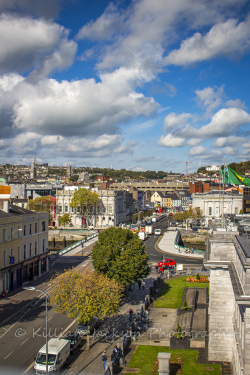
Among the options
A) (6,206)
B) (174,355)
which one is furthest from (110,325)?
(6,206)

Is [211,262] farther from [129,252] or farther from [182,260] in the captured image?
[182,260]

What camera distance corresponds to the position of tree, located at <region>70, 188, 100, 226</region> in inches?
4013

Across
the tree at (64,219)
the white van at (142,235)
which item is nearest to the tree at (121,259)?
the white van at (142,235)

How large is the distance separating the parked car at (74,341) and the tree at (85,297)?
118 cm

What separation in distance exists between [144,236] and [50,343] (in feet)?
189

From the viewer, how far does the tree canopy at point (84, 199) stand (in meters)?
102

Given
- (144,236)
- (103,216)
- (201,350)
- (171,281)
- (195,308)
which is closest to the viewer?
(201,350)

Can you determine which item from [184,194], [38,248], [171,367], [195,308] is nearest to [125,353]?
[171,367]

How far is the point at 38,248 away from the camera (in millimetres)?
48781

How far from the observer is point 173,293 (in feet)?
135

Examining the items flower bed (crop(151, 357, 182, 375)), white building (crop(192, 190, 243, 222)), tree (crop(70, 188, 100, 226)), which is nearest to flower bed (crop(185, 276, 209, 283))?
flower bed (crop(151, 357, 182, 375))

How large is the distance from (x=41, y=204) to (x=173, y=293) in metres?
73.7

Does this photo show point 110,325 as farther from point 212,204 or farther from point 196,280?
point 212,204

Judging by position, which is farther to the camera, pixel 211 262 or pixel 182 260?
pixel 182 260
